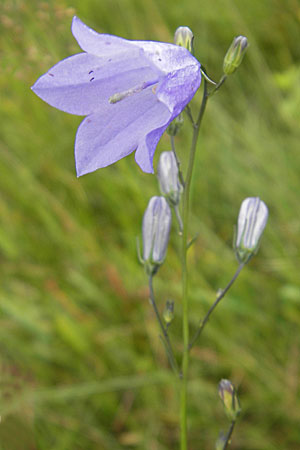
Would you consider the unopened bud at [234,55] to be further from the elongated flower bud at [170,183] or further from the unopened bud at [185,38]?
the elongated flower bud at [170,183]

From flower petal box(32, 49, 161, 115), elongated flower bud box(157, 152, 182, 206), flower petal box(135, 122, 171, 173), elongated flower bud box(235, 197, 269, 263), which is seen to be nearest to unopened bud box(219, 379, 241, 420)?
elongated flower bud box(235, 197, 269, 263)

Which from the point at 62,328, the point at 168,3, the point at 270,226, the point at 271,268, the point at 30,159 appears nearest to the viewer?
the point at 62,328

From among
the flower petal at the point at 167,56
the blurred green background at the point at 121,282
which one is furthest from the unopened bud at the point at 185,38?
the blurred green background at the point at 121,282

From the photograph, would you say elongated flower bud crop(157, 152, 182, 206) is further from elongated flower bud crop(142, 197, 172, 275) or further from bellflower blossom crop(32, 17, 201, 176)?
bellflower blossom crop(32, 17, 201, 176)

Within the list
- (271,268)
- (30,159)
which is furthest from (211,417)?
(30,159)

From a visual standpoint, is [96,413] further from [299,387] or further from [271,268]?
[271,268]

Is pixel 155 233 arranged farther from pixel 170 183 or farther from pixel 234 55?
pixel 234 55
